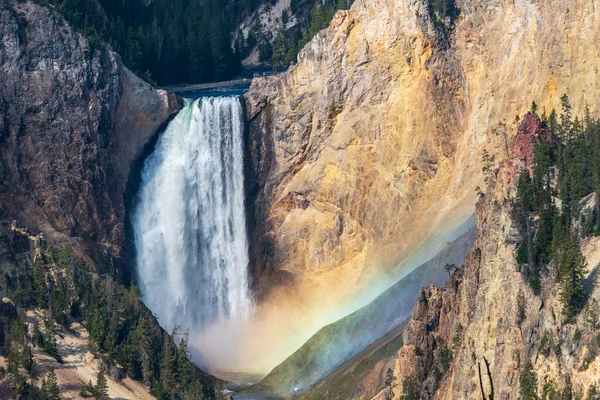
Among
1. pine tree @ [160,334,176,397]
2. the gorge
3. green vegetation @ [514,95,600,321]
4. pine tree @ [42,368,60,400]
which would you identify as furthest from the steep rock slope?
pine tree @ [42,368,60,400]

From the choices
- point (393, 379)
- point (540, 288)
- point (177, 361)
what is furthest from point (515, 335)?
point (177, 361)

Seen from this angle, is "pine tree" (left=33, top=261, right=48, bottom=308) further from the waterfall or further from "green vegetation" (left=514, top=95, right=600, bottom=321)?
"green vegetation" (left=514, top=95, right=600, bottom=321)

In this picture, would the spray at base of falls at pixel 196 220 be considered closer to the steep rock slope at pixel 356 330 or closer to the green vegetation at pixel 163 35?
the green vegetation at pixel 163 35

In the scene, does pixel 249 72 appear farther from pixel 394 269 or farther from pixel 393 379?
pixel 393 379

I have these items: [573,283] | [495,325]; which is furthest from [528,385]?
[495,325]

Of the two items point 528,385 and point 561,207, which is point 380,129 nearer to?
point 561,207

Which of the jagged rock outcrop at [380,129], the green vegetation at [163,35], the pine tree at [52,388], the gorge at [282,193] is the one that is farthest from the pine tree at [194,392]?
the green vegetation at [163,35]
